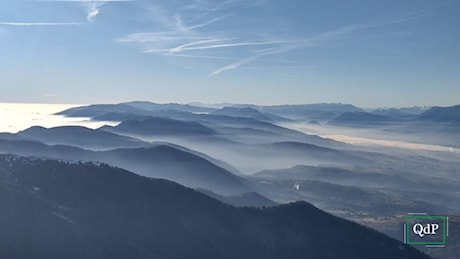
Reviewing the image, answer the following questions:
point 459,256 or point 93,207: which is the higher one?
point 93,207

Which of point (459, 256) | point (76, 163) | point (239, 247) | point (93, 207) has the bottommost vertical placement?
point (459, 256)

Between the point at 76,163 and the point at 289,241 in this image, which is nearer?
the point at 289,241

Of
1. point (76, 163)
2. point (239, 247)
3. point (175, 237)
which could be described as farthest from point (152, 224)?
point (76, 163)

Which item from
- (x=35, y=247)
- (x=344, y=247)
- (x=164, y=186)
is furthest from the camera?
(x=164, y=186)

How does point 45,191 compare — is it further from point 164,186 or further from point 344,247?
point 344,247

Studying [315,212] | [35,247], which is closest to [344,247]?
[315,212]

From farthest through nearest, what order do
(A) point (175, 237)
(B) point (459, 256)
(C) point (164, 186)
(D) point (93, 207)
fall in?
(B) point (459, 256) < (C) point (164, 186) < (D) point (93, 207) < (A) point (175, 237)

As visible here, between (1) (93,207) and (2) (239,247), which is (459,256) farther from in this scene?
(1) (93,207)
